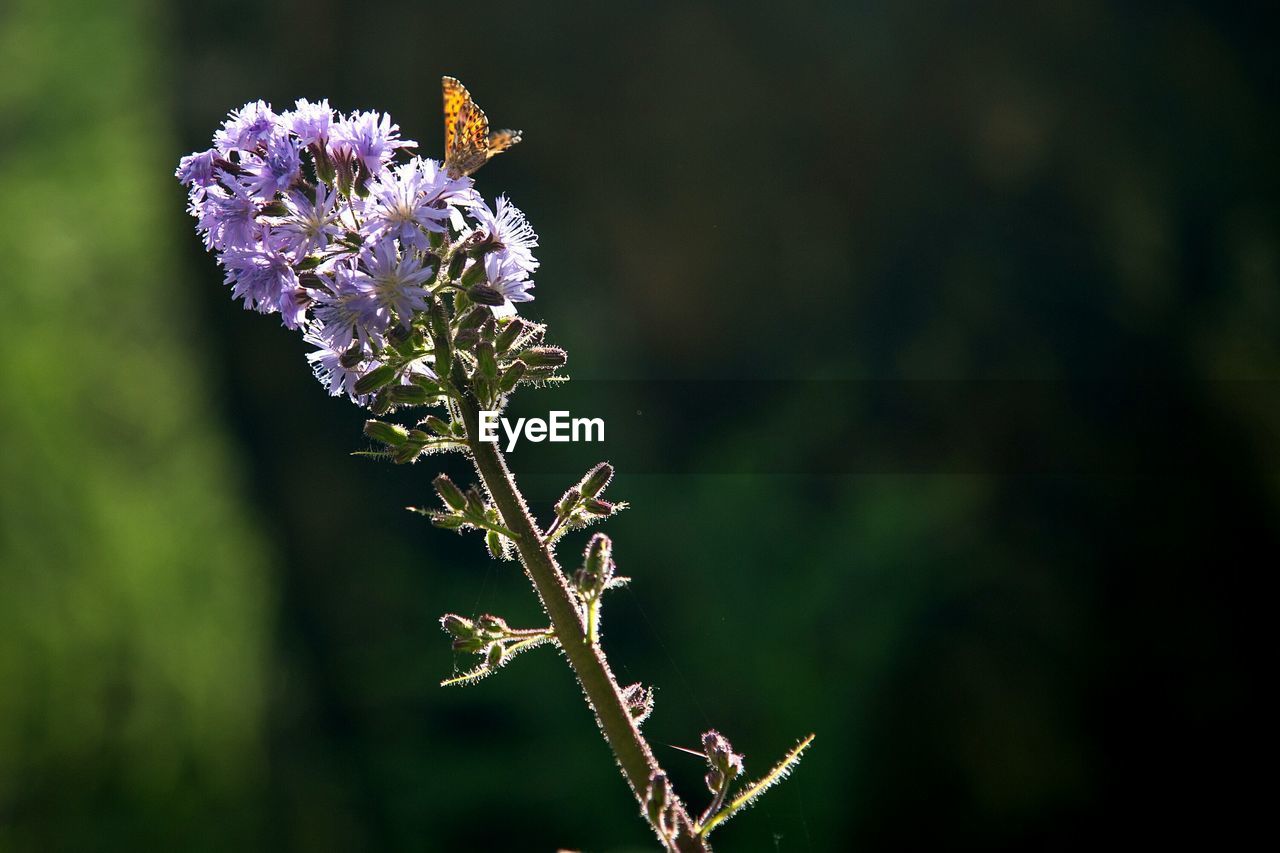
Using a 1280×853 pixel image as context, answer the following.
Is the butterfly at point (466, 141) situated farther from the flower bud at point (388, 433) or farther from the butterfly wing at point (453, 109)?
the flower bud at point (388, 433)

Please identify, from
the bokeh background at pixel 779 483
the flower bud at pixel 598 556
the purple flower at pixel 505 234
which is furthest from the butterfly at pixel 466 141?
the bokeh background at pixel 779 483

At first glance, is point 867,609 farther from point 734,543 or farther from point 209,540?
point 209,540

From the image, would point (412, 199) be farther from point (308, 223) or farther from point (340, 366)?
point (340, 366)

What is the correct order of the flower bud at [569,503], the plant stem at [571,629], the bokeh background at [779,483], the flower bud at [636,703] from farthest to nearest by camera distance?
the bokeh background at [779,483], the flower bud at [569,503], the flower bud at [636,703], the plant stem at [571,629]

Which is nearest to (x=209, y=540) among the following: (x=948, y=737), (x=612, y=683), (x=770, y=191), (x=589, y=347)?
(x=589, y=347)

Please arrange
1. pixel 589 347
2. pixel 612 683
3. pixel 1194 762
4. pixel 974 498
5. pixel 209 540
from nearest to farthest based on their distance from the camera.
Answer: pixel 612 683 → pixel 1194 762 → pixel 974 498 → pixel 589 347 → pixel 209 540

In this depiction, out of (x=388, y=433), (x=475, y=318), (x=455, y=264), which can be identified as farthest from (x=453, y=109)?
(x=388, y=433)
